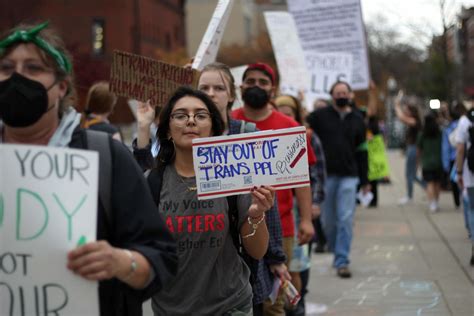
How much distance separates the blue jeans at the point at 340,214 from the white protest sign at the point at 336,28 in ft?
9.25

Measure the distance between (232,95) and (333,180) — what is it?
458 cm

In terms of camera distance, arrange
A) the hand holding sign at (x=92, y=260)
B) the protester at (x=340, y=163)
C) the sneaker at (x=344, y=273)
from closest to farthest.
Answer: the hand holding sign at (x=92, y=260) → the sneaker at (x=344, y=273) → the protester at (x=340, y=163)

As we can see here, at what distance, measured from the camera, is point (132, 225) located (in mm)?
2955

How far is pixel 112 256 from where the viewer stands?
8.93ft

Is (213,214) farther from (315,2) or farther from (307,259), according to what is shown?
(315,2)

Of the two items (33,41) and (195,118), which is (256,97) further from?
(33,41)

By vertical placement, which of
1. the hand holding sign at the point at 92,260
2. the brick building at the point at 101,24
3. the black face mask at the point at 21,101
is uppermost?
the brick building at the point at 101,24

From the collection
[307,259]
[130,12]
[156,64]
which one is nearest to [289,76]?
[307,259]

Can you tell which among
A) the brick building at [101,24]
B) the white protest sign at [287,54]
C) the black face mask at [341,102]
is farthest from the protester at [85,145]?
the brick building at [101,24]

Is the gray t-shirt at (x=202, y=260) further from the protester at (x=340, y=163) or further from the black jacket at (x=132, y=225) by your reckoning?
the protester at (x=340, y=163)

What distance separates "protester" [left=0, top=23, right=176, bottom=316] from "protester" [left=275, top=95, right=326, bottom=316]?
398 cm

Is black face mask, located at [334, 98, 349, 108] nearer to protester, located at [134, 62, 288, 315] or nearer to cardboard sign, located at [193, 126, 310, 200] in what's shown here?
protester, located at [134, 62, 288, 315]

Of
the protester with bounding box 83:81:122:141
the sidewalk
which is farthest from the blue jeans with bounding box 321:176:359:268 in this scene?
the protester with bounding box 83:81:122:141

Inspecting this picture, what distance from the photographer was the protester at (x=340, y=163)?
32.6ft
